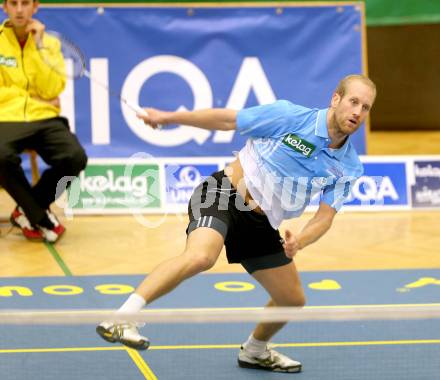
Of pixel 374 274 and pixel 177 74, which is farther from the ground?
pixel 177 74

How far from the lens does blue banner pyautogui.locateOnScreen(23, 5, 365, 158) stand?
9867 millimetres

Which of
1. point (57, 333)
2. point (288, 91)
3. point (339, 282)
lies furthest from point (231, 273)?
point (288, 91)

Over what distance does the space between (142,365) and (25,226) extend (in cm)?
333

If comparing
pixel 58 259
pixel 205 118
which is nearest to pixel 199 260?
pixel 205 118

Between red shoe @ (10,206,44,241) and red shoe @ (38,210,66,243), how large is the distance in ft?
0.14

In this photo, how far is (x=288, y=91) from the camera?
10.0m

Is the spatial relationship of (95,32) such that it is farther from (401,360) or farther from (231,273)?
(401,360)

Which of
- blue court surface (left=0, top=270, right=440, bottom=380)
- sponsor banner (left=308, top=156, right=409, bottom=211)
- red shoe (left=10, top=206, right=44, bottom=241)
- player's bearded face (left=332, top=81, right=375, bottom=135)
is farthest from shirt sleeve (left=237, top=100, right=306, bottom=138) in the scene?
sponsor banner (left=308, top=156, right=409, bottom=211)

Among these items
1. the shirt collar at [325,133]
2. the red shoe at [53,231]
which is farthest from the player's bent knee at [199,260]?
the red shoe at [53,231]

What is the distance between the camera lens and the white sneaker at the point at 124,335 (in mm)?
4086

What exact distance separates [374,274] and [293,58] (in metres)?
3.46

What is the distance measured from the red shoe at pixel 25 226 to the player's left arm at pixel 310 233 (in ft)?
13.0

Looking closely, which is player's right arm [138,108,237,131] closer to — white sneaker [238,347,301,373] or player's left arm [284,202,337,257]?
player's left arm [284,202,337,257]

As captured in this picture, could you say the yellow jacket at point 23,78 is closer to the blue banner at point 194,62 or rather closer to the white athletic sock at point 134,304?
the blue banner at point 194,62
